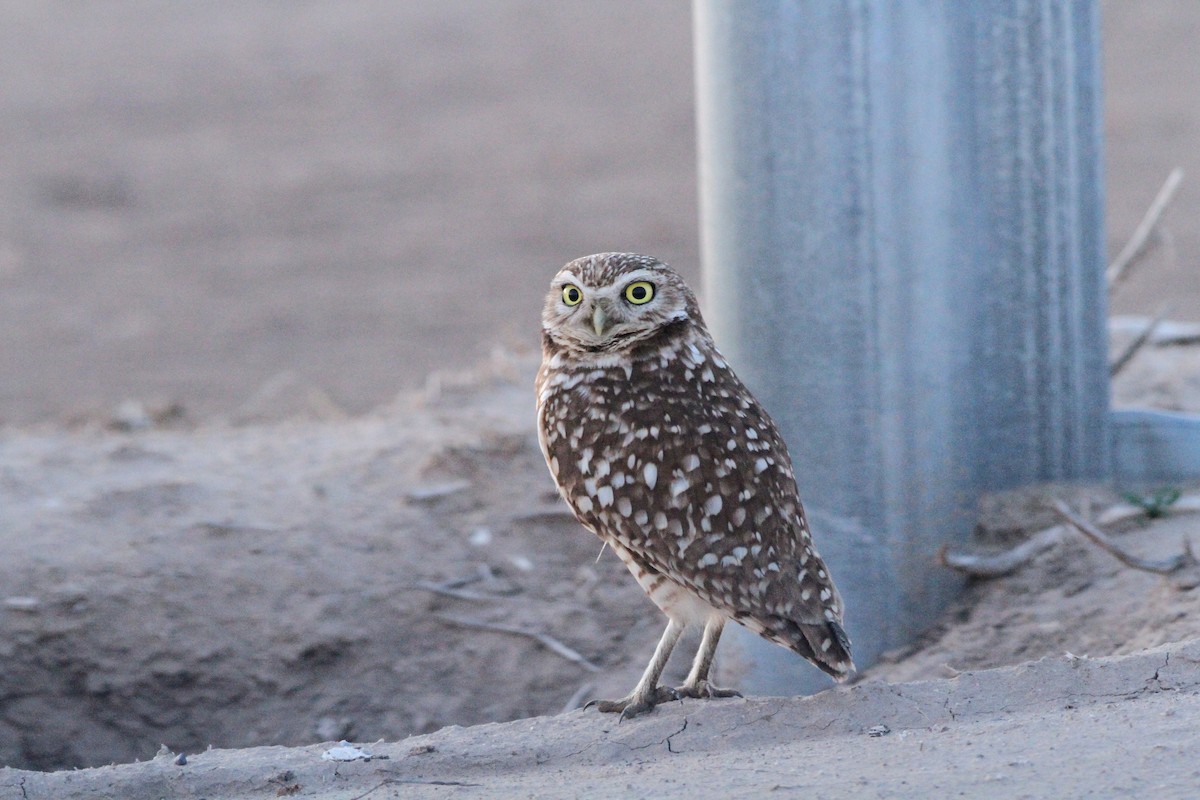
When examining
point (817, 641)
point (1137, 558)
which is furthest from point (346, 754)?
point (1137, 558)

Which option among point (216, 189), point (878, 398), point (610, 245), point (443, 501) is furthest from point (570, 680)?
point (216, 189)

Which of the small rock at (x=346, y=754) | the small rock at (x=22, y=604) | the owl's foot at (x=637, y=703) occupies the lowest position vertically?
the small rock at (x=22, y=604)

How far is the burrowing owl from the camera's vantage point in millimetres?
3768

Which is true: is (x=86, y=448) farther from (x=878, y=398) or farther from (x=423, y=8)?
(x=423, y=8)

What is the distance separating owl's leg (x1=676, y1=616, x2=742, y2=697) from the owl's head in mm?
877

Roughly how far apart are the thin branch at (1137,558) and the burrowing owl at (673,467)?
3.67ft

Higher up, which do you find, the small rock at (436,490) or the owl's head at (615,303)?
the owl's head at (615,303)

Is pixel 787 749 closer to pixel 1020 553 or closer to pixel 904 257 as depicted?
pixel 1020 553

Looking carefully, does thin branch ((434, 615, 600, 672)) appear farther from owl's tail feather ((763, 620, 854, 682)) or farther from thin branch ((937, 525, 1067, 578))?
owl's tail feather ((763, 620, 854, 682))

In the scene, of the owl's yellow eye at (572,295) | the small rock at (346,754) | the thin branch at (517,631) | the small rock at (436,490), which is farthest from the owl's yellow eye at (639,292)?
the small rock at (436,490)

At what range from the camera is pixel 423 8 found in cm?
2512

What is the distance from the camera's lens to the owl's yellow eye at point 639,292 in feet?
12.7

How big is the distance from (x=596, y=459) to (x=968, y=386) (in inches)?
66.3

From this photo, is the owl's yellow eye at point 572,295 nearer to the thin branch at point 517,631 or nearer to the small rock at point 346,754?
the small rock at point 346,754
